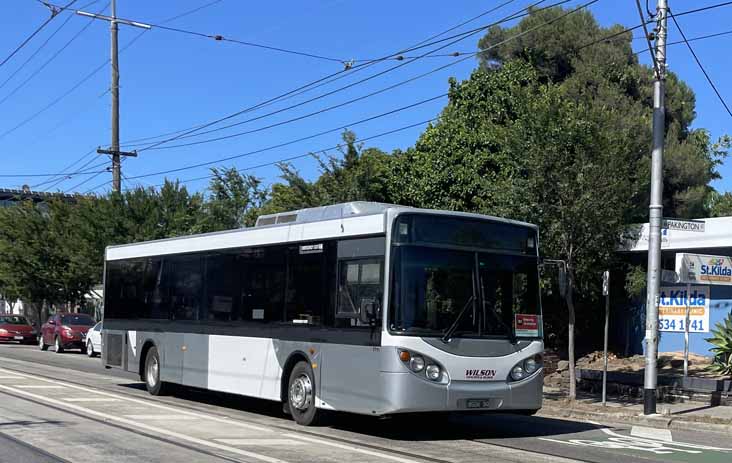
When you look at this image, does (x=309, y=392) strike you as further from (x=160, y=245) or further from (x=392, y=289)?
(x=160, y=245)

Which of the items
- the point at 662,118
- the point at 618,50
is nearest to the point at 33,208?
the point at 618,50

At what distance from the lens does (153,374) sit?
17.7m

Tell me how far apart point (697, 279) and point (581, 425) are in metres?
5.04

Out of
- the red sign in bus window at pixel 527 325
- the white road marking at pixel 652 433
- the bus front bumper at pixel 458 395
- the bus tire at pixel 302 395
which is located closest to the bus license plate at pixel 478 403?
the bus front bumper at pixel 458 395

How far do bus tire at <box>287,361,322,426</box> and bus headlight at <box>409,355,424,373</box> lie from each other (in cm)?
213

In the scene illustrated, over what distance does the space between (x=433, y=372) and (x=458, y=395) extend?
0.49 m

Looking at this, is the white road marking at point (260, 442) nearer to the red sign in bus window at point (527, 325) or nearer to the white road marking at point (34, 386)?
the red sign in bus window at point (527, 325)

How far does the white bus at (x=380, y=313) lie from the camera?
37.0 feet

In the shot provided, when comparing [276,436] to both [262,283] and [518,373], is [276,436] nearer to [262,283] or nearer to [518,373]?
[262,283]

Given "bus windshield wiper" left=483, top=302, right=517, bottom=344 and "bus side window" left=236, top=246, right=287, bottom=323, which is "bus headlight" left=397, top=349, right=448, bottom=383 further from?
"bus side window" left=236, top=246, right=287, bottom=323

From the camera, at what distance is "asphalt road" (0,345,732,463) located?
10.1 metres

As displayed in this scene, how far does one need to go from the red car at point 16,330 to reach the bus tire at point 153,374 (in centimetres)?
2844

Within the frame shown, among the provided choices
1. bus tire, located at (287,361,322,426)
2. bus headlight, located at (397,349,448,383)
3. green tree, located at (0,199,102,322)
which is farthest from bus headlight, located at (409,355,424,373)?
green tree, located at (0,199,102,322)

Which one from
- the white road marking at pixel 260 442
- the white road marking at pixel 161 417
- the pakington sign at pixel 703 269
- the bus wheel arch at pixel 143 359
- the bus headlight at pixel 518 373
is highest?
the pakington sign at pixel 703 269
